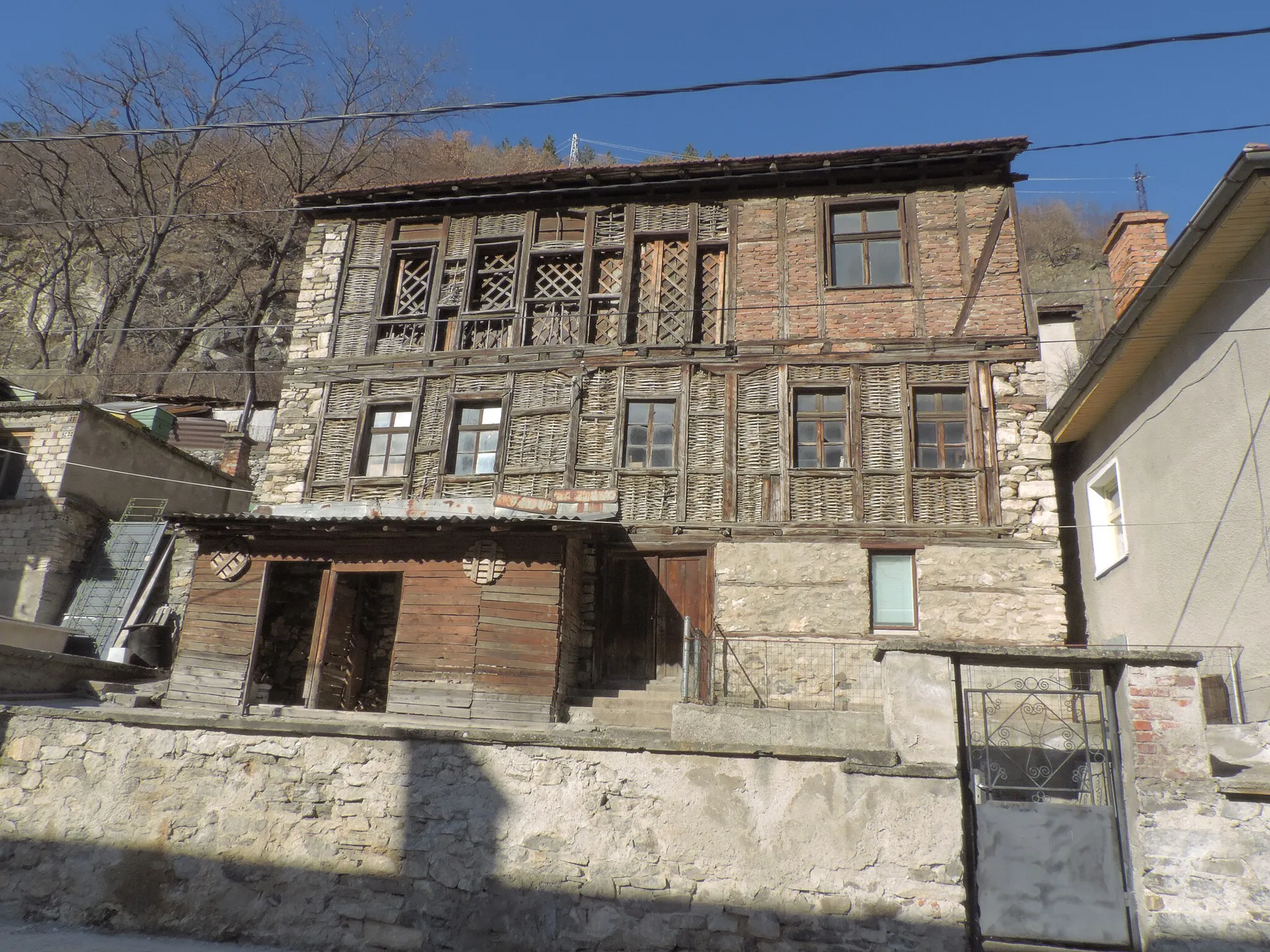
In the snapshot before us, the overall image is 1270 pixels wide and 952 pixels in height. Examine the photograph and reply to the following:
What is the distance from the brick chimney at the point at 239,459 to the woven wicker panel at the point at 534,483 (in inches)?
378

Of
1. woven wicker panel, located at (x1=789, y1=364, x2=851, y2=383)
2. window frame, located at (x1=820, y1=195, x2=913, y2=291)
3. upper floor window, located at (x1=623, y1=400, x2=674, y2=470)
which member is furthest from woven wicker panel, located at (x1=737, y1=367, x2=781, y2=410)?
window frame, located at (x1=820, y1=195, x2=913, y2=291)

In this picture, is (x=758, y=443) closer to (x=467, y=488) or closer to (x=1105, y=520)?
(x=467, y=488)

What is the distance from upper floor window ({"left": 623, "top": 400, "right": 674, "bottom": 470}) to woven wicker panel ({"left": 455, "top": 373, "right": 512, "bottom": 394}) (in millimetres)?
2228

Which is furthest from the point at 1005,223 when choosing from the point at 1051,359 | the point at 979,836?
the point at 979,836

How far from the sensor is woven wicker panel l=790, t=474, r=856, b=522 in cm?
1248

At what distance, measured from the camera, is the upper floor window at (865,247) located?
45.2 ft

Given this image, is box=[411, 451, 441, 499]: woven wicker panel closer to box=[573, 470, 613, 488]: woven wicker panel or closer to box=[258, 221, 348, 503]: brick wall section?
box=[258, 221, 348, 503]: brick wall section

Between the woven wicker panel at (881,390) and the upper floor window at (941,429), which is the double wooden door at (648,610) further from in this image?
the upper floor window at (941,429)

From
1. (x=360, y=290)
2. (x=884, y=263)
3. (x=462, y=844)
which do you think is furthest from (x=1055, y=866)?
(x=360, y=290)

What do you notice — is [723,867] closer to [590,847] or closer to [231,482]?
[590,847]

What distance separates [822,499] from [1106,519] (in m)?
4.33

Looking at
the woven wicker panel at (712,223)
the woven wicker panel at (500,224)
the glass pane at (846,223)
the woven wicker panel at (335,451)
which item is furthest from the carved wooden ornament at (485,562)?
the glass pane at (846,223)

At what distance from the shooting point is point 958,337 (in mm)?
12992

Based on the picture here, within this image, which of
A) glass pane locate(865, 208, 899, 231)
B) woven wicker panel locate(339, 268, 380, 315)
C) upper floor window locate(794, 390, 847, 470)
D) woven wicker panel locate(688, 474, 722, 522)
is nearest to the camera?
woven wicker panel locate(688, 474, 722, 522)
